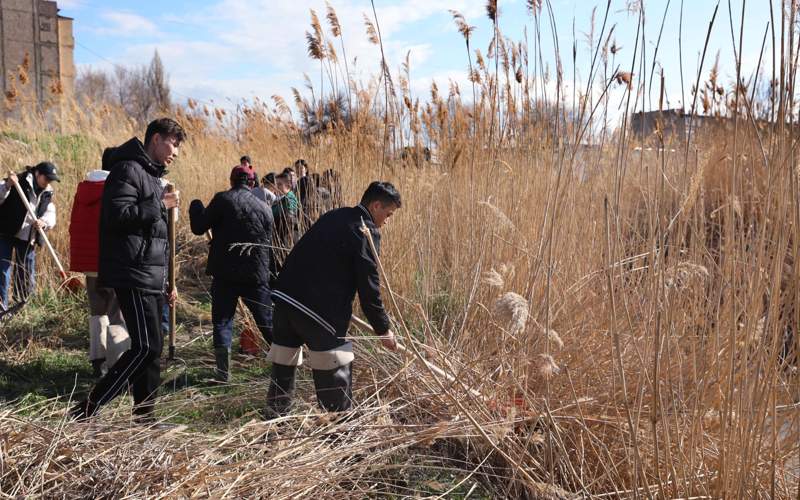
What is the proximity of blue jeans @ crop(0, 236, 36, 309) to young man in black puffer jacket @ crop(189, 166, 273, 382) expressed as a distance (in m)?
2.23

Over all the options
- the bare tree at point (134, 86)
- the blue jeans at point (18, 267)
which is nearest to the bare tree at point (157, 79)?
the bare tree at point (134, 86)

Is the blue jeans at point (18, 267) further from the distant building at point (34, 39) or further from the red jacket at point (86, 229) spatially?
the distant building at point (34, 39)

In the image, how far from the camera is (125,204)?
10.8 feet

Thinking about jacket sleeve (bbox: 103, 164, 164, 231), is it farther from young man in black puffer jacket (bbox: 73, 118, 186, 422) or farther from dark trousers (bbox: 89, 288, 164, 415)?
dark trousers (bbox: 89, 288, 164, 415)

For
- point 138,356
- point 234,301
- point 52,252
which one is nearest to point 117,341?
point 234,301

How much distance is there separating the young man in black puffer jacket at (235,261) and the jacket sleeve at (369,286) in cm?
151

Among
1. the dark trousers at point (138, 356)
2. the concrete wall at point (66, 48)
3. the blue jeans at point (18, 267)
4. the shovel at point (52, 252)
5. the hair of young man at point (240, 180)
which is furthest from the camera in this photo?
the concrete wall at point (66, 48)

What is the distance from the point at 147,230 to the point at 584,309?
2.29 m

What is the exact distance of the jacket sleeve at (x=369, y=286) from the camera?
3.23 m

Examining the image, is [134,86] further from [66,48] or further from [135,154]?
[135,154]

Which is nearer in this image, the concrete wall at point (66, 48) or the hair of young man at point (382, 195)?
the hair of young man at point (382, 195)

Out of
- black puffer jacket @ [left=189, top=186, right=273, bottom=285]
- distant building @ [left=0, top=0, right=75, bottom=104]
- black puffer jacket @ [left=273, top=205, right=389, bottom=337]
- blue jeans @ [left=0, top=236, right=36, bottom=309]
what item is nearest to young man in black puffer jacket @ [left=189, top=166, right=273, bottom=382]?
black puffer jacket @ [left=189, top=186, right=273, bottom=285]

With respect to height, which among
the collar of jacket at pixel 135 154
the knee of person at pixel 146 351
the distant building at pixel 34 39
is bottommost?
the knee of person at pixel 146 351

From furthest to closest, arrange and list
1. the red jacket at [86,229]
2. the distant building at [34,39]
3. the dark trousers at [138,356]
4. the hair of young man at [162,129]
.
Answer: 1. the distant building at [34,39]
2. the red jacket at [86,229]
3. the hair of young man at [162,129]
4. the dark trousers at [138,356]
